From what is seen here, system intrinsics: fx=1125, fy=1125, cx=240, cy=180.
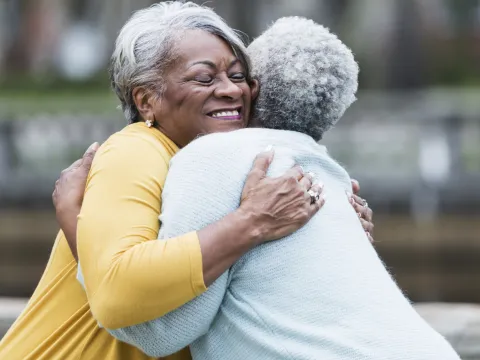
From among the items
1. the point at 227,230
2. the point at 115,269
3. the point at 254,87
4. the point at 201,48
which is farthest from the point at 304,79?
the point at 115,269

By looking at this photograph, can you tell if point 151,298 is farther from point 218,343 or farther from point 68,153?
point 68,153

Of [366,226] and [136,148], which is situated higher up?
[136,148]

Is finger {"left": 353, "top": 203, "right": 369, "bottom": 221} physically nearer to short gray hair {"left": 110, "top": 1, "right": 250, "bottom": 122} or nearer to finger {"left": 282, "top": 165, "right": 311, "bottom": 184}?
finger {"left": 282, "top": 165, "right": 311, "bottom": 184}

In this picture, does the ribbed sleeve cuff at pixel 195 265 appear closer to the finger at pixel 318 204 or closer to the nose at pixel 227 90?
the finger at pixel 318 204

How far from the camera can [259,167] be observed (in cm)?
259

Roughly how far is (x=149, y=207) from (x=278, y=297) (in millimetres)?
361

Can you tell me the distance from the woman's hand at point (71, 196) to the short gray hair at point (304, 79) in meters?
0.49

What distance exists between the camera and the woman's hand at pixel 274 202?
2549 mm

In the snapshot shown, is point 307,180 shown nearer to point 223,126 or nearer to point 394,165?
point 223,126

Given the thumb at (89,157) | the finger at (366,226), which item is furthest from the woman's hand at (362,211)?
the thumb at (89,157)

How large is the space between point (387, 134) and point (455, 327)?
1028 cm

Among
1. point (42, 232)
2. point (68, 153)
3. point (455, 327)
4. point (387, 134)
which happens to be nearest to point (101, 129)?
point (68, 153)

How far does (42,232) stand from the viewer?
14711 millimetres

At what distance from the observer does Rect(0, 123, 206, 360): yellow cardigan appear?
97.4 inches
